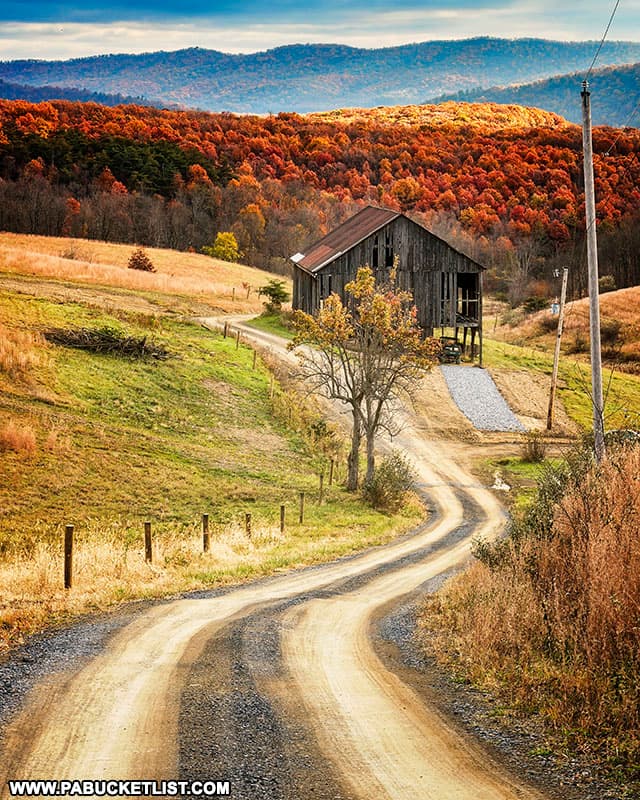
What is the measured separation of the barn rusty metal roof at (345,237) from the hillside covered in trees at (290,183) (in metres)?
45.2

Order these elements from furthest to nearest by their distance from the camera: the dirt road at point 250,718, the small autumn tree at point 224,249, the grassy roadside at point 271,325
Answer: the small autumn tree at point 224,249
the grassy roadside at point 271,325
the dirt road at point 250,718

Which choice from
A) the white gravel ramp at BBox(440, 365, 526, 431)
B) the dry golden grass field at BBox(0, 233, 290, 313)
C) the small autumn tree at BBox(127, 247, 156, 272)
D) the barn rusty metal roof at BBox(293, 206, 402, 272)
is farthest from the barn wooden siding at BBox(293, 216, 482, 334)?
the small autumn tree at BBox(127, 247, 156, 272)

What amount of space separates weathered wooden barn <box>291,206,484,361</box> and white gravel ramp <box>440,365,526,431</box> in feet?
10.8

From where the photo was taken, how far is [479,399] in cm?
5378

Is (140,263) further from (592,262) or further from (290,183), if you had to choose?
(290,183)

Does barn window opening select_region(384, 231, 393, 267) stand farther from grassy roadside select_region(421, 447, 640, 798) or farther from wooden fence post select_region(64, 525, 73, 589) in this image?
grassy roadside select_region(421, 447, 640, 798)

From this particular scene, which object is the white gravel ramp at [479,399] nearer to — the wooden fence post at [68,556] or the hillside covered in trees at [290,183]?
the wooden fence post at [68,556]

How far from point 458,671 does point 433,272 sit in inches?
2096

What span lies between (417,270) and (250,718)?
54.8 metres

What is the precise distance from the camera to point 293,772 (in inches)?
299

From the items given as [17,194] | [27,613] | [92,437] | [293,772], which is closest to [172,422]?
[92,437]

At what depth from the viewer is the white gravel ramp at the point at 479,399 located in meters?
50.8

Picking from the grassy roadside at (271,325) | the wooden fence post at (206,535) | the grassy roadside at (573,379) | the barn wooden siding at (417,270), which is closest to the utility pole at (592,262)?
the wooden fence post at (206,535)

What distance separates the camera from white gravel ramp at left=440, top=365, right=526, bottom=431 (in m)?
50.8
